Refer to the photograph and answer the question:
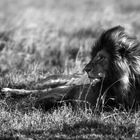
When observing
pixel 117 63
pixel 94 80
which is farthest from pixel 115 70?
pixel 94 80

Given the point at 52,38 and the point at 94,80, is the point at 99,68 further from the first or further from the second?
the point at 52,38

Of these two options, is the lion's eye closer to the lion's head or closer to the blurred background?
the lion's head

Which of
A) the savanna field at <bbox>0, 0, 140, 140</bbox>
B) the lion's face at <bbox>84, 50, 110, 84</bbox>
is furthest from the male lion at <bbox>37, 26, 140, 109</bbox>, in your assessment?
the savanna field at <bbox>0, 0, 140, 140</bbox>

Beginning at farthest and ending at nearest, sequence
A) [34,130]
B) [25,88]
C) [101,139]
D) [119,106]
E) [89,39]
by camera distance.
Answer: [89,39]
[25,88]
[119,106]
[34,130]
[101,139]

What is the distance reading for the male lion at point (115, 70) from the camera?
5.85 m

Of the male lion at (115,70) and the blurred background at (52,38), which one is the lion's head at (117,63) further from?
the blurred background at (52,38)

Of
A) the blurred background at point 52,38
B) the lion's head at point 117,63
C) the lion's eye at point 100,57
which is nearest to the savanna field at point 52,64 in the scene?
the blurred background at point 52,38

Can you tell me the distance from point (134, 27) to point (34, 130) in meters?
9.24

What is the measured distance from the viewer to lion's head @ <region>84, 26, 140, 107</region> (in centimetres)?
584

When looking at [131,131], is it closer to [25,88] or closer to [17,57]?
[25,88]

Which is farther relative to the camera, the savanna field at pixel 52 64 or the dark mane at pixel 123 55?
the dark mane at pixel 123 55

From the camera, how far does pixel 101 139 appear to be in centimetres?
509

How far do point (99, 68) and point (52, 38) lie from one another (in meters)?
6.77

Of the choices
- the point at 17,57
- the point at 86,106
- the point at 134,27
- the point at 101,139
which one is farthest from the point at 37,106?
the point at 134,27
